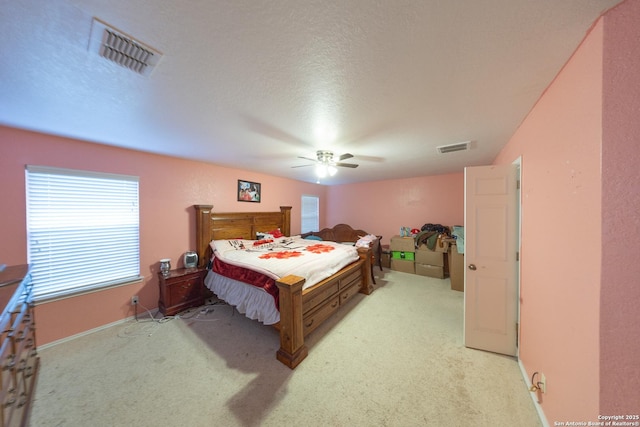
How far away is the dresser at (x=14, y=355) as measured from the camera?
3.79 feet

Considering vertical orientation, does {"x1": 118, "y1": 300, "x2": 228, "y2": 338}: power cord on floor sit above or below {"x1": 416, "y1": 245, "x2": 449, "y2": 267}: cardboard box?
below

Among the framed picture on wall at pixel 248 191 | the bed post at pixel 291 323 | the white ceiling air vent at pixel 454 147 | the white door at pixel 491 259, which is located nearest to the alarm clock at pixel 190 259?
the framed picture on wall at pixel 248 191

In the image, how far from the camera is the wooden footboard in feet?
6.59

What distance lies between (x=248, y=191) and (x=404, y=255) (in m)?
3.94

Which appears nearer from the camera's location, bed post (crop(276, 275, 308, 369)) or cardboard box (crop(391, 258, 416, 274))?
bed post (crop(276, 275, 308, 369))

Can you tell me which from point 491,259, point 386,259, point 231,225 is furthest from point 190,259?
point 386,259

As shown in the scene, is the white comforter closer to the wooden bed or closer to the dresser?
the wooden bed

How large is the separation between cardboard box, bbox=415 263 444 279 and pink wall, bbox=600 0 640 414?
12.3 ft

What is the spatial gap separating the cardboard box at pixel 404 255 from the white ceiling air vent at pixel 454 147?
267cm

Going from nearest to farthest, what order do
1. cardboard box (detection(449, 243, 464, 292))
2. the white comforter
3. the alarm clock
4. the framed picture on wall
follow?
the white comforter, the alarm clock, cardboard box (detection(449, 243, 464, 292)), the framed picture on wall

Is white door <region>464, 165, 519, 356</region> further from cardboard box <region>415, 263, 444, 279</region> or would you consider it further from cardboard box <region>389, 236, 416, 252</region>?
cardboard box <region>389, 236, 416, 252</region>

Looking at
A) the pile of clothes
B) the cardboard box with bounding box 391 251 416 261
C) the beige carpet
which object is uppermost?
the pile of clothes

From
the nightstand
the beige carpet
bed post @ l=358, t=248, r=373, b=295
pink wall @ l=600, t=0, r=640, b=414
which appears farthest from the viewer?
bed post @ l=358, t=248, r=373, b=295

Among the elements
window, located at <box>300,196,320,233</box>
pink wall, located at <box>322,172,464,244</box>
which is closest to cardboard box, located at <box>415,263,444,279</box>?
pink wall, located at <box>322,172,464,244</box>
